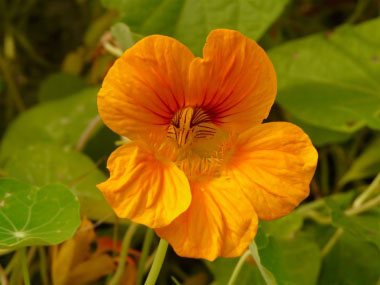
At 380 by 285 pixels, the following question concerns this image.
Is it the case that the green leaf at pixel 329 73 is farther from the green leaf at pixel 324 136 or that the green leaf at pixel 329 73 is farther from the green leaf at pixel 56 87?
the green leaf at pixel 56 87

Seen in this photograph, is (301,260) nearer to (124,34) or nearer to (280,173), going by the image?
(280,173)

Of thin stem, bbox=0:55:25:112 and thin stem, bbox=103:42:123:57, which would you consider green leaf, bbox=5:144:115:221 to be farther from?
thin stem, bbox=0:55:25:112

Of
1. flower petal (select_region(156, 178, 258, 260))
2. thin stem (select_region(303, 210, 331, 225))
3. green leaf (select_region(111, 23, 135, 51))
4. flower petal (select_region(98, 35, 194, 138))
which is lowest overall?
thin stem (select_region(303, 210, 331, 225))

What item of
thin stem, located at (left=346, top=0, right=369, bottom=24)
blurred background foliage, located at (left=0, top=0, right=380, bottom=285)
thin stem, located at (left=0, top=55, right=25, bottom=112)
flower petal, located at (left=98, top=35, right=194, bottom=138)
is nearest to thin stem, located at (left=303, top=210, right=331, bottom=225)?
blurred background foliage, located at (left=0, top=0, right=380, bottom=285)

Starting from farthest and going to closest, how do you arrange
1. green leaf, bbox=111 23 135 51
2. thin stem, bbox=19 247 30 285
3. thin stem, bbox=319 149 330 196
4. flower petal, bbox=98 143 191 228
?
thin stem, bbox=319 149 330 196
green leaf, bbox=111 23 135 51
thin stem, bbox=19 247 30 285
flower petal, bbox=98 143 191 228

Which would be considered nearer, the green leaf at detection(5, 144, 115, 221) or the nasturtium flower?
the nasturtium flower

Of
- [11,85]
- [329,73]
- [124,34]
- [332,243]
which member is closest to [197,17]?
[124,34]

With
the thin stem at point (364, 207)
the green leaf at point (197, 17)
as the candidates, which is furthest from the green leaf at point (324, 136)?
the green leaf at point (197, 17)
